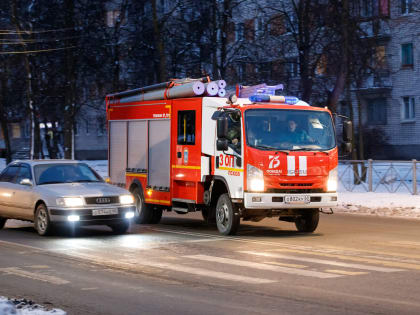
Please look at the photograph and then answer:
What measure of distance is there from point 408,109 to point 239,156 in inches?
1471

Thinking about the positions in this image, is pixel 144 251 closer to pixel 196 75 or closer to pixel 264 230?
pixel 264 230

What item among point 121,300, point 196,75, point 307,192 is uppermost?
point 196,75

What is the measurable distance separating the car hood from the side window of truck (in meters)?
1.73

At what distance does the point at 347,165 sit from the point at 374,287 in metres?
19.5

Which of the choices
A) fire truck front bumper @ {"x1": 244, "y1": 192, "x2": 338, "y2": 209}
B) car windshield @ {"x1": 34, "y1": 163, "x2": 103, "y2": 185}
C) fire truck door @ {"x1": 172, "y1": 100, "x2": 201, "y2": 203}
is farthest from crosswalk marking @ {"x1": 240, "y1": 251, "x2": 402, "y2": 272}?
car windshield @ {"x1": 34, "y1": 163, "x2": 103, "y2": 185}

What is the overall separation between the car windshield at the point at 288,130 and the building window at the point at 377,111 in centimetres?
3700

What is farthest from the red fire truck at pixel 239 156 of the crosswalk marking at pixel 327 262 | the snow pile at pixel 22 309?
the snow pile at pixel 22 309

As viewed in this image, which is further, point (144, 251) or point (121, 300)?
point (144, 251)

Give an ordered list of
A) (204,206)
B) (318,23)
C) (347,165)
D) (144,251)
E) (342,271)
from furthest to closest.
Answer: (318,23) < (347,165) < (204,206) < (144,251) < (342,271)

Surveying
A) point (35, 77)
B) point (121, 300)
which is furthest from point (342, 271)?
point (35, 77)

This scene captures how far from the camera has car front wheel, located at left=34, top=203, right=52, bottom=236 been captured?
51.9ft

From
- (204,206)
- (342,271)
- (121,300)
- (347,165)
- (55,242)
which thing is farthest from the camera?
(347,165)

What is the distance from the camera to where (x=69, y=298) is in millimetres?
9000

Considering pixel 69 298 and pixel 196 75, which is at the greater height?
pixel 196 75
